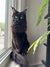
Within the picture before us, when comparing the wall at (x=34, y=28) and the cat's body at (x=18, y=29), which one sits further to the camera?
the wall at (x=34, y=28)

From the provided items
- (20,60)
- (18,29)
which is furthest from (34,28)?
(20,60)

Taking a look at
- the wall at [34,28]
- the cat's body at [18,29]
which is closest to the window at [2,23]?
the cat's body at [18,29]

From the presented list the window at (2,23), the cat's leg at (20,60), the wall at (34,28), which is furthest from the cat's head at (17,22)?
the wall at (34,28)

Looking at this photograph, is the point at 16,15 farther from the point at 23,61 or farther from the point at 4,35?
the point at 23,61

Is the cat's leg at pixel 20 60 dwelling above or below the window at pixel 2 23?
below

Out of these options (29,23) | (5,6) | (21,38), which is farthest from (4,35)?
(29,23)

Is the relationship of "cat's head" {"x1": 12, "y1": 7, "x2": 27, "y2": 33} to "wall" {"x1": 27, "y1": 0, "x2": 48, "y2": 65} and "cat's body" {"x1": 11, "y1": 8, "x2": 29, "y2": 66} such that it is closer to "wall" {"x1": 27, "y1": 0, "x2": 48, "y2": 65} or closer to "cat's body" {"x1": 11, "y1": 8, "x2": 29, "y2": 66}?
"cat's body" {"x1": 11, "y1": 8, "x2": 29, "y2": 66}

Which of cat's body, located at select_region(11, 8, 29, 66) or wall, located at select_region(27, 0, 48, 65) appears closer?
cat's body, located at select_region(11, 8, 29, 66)

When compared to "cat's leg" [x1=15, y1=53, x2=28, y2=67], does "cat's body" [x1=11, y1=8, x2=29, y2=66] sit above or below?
above

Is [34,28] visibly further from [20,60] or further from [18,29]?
[20,60]

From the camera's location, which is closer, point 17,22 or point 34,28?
point 17,22

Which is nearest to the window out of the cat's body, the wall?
the cat's body

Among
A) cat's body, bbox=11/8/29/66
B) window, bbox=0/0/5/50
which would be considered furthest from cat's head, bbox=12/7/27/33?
window, bbox=0/0/5/50

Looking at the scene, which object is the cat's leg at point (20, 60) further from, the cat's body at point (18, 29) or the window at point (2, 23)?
the window at point (2, 23)
